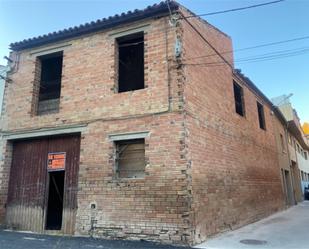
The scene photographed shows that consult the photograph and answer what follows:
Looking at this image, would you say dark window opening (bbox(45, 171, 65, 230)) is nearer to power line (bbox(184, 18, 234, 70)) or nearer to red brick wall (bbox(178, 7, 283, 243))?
red brick wall (bbox(178, 7, 283, 243))

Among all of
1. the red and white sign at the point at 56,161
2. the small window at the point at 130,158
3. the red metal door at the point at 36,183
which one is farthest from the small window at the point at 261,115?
the red and white sign at the point at 56,161

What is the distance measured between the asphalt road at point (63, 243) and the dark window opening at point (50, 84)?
380cm

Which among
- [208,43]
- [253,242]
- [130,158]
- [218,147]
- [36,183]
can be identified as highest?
[208,43]

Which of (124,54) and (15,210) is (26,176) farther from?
(124,54)

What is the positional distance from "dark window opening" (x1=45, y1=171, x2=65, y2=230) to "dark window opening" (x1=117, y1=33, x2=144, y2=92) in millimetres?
3219

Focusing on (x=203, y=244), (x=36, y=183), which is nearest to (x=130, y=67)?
(x=36, y=183)

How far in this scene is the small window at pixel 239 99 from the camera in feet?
38.7

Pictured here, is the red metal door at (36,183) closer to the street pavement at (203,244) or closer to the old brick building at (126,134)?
the old brick building at (126,134)

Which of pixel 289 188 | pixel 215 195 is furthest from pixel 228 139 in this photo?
pixel 289 188

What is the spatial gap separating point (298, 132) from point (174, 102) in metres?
20.5

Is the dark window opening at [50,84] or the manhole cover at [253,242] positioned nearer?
the manhole cover at [253,242]

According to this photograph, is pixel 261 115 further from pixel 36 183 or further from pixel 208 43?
pixel 36 183

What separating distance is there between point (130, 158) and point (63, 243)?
8.29 feet

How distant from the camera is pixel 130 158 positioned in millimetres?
7430
